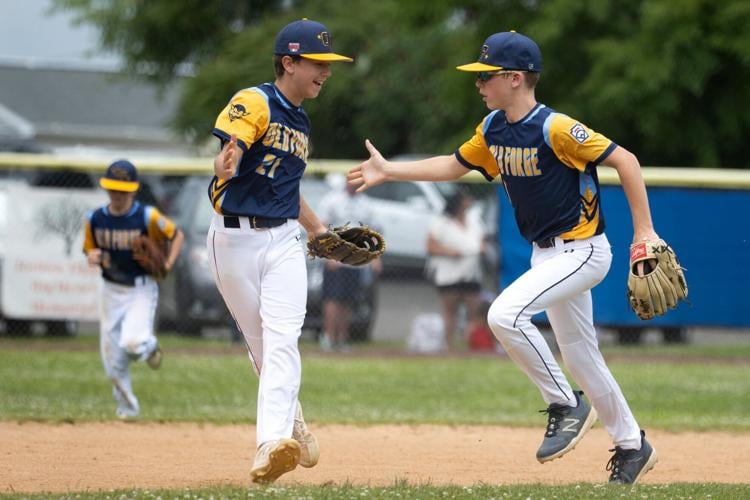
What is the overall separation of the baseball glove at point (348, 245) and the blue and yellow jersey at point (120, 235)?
3.04 m

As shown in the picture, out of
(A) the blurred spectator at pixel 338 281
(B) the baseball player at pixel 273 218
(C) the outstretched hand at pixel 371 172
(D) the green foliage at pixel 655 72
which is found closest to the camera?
(B) the baseball player at pixel 273 218

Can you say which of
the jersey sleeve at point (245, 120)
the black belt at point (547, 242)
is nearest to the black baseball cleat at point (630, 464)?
the black belt at point (547, 242)

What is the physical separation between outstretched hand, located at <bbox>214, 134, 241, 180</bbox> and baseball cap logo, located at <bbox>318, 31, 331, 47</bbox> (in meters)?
0.73

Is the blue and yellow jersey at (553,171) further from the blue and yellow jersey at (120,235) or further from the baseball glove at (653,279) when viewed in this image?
the blue and yellow jersey at (120,235)

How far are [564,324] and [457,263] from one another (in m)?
7.82

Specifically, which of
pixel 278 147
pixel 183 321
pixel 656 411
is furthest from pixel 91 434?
pixel 183 321

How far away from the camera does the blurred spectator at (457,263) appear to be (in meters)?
14.0

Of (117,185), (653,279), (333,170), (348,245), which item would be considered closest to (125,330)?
(117,185)

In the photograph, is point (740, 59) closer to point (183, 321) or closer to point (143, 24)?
point (183, 321)

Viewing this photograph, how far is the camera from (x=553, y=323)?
627 centimetres

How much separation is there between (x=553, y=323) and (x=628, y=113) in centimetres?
1065

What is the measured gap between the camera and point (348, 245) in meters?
6.46

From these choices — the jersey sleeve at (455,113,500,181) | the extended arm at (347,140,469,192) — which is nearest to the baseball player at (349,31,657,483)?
the jersey sleeve at (455,113,500,181)

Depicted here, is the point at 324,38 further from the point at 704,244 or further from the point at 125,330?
the point at 704,244
